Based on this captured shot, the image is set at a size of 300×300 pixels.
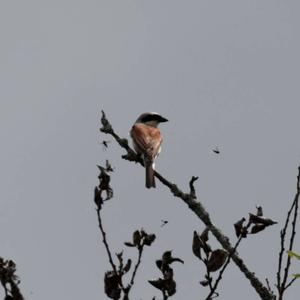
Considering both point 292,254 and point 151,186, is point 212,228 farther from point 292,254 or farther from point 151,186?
point 151,186

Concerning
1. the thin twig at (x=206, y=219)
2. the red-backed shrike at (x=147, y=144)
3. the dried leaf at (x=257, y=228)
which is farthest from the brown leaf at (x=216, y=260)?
the red-backed shrike at (x=147, y=144)

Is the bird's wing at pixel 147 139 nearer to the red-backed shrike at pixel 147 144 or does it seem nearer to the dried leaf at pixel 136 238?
the red-backed shrike at pixel 147 144

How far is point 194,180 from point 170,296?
2821mm

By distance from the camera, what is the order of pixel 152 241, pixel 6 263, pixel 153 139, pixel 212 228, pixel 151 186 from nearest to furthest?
1. pixel 6 263
2. pixel 152 241
3. pixel 212 228
4. pixel 151 186
5. pixel 153 139

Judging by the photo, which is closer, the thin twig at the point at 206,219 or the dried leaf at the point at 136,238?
the dried leaf at the point at 136,238

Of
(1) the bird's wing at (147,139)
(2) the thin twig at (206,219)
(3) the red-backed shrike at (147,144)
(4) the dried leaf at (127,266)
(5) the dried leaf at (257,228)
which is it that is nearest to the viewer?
(4) the dried leaf at (127,266)

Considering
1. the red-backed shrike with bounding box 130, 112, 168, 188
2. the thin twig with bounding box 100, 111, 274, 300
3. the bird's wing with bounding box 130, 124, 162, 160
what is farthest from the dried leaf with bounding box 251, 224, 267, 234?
the bird's wing with bounding box 130, 124, 162, 160

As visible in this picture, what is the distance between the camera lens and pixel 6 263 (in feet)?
13.3

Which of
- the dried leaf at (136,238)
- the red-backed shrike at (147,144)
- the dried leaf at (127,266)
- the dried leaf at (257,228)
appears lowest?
the dried leaf at (127,266)

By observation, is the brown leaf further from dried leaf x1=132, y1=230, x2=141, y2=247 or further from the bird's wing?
the bird's wing

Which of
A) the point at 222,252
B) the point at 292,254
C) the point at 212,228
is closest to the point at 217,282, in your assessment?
the point at 222,252

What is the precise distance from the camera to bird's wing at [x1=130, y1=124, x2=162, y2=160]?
11.7 meters

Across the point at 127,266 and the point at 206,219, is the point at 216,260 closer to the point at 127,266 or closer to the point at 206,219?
the point at 127,266

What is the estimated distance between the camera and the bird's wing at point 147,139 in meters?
11.7
